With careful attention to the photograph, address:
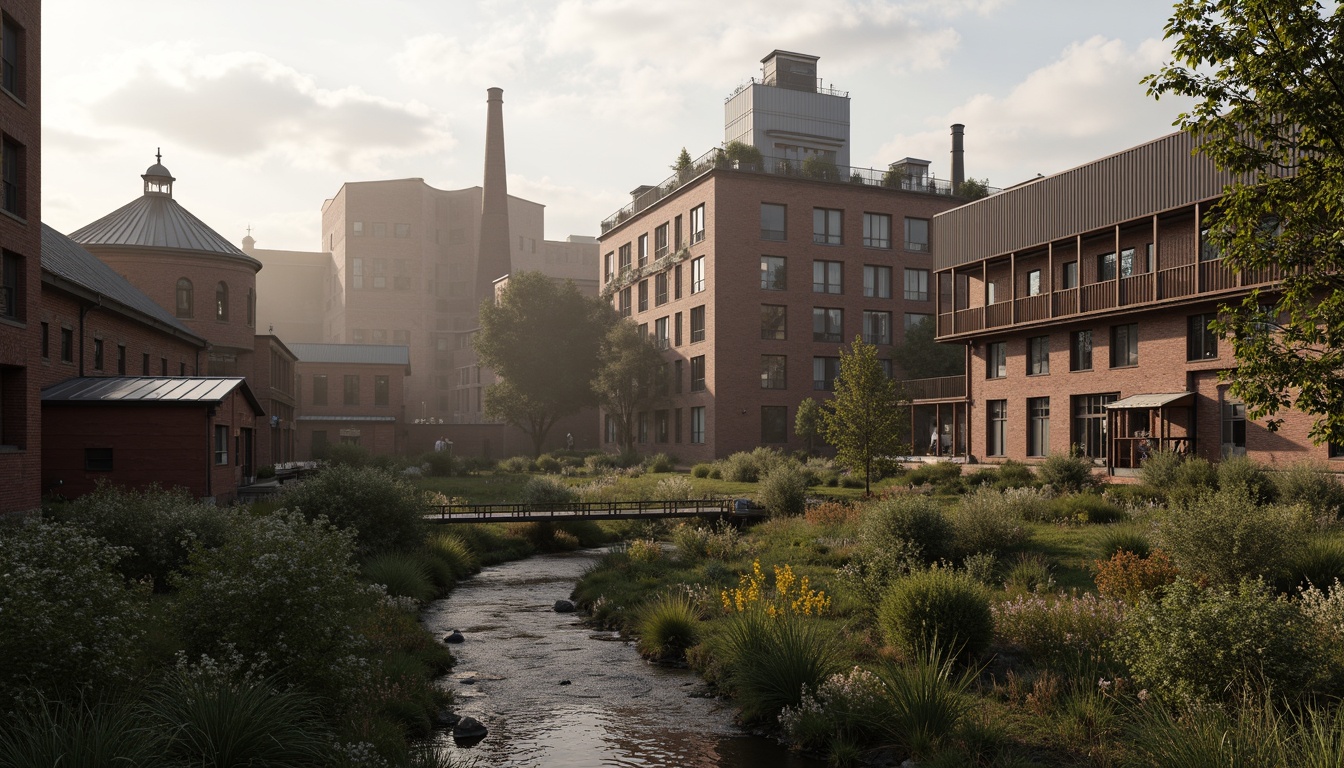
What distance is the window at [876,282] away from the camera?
196 feet

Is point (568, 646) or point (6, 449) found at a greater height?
point (6, 449)

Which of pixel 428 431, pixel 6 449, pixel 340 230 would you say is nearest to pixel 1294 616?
pixel 6 449

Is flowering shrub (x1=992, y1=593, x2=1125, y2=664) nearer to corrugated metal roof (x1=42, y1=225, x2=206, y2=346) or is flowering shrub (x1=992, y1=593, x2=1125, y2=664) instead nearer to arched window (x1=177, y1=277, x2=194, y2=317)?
corrugated metal roof (x1=42, y1=225, x2=206, y2=346)

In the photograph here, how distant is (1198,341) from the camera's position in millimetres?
31828

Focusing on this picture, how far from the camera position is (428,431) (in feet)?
253

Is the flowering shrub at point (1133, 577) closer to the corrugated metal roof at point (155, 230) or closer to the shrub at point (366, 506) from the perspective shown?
the shrub at point (366, 506)

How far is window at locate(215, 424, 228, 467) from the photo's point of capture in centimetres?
3038

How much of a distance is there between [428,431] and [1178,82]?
2778 inches

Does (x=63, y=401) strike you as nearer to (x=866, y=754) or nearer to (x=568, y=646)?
(x=568, y=646)

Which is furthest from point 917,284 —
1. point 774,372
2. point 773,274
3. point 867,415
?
point 867,415

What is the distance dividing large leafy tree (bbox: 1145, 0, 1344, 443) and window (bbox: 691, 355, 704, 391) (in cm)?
4599

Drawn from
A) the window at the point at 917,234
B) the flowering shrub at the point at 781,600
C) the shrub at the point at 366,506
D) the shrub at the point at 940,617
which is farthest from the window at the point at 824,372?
the shrub at the point at 940,617

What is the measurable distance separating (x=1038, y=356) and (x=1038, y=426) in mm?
2786

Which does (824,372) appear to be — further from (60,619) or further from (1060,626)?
(60,619)
